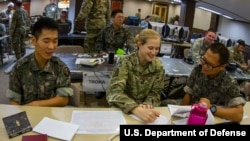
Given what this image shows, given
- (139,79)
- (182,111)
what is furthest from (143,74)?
(182,111)

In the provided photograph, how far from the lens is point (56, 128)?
140 centimetres

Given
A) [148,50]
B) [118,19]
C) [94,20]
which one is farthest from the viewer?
[94,20]

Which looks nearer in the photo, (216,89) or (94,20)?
(216,89)

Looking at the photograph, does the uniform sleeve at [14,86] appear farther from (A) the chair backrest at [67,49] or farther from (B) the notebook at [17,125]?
(A) the chair backrest at [67,49]

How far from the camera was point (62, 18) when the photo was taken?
5691mm

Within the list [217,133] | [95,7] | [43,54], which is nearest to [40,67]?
[43,54]

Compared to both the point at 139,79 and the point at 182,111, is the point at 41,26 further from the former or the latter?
the point at 182,111

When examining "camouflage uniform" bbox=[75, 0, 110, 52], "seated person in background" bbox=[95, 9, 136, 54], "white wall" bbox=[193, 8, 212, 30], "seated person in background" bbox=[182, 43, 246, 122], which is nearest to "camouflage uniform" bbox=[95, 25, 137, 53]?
"seated person in background" bbox=[95, 9, 136, 54]

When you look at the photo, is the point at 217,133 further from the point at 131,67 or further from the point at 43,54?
the point at 43,54

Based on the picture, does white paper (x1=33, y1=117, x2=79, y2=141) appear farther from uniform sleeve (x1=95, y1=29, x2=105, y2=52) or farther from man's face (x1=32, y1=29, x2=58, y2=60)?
uniform sleeve (x1=95, y1=29, x2=105, y2=52)

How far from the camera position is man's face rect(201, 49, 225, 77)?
1819 mm

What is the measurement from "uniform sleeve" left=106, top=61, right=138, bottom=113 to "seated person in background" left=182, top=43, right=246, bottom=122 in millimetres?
512

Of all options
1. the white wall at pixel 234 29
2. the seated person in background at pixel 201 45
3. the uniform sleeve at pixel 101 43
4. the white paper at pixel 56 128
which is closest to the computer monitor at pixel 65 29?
the uniform sleeve at pixel 101 43

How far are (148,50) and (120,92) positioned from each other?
15.0 inches
